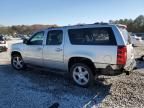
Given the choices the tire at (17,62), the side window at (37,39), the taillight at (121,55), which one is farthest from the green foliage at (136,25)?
the taillight at (121,55)

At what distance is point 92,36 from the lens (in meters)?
6.33

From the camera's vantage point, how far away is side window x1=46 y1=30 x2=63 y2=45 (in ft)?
23.3

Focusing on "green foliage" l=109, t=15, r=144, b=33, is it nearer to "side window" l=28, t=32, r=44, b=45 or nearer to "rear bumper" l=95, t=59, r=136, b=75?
"side window" l=28, t=32, r=44, b=45

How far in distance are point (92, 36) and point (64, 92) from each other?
6.16 feet

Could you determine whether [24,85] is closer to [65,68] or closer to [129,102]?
[65,68]

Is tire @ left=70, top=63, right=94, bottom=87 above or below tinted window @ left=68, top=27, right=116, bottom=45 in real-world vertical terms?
below

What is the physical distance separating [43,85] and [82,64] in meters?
1.46

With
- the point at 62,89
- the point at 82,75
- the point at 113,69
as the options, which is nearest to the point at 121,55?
the point at 113,69

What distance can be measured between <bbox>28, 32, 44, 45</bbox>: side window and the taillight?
3230 millimetres

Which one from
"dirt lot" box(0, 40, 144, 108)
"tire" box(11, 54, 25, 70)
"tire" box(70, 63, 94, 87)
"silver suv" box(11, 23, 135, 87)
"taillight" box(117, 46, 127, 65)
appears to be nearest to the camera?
"dirt lot" box(0, 40, 144, 108)

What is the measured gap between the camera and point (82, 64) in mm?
6512

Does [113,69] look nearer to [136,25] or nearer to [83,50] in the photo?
[83,50]

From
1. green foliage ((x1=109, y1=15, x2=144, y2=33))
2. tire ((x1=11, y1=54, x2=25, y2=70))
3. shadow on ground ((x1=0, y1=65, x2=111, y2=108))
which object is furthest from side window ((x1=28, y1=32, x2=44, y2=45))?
green foliage ((x1=109, y1=15, x2=144, y2=33))

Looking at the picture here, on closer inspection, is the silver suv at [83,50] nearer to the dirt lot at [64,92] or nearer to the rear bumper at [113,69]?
the rear bumper at [113,69]
